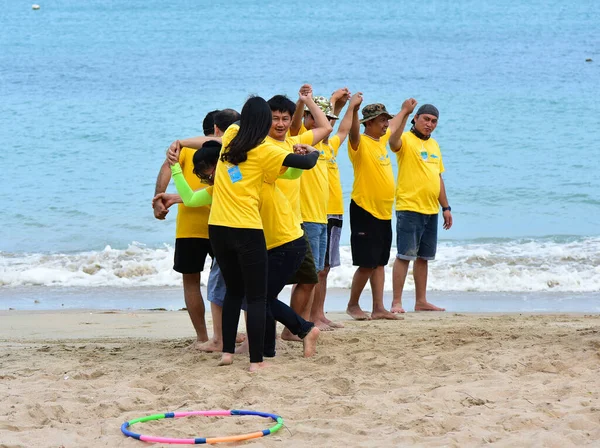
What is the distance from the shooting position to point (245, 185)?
5453 millimetres

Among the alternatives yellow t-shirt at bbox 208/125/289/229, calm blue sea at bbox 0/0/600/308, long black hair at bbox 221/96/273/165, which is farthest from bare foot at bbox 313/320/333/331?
calm blue sea at bbox 0/0/600/308

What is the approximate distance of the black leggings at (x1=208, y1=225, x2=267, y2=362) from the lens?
546 cm

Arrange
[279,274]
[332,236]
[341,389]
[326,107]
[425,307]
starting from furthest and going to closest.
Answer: [425,307]
[332,236]
[326,107]
[279,274]
[341,389]

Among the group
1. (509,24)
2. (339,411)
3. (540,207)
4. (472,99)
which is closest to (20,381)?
(339,411)

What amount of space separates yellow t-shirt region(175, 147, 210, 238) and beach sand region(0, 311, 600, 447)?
824mm

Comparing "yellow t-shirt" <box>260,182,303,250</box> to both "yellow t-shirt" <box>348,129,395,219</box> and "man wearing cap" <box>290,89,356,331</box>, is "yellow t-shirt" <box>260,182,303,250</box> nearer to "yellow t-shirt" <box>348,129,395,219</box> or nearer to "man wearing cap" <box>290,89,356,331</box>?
"man wearing cap" <box>290,89,356,331</box>

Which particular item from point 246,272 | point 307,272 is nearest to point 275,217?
point 246,272

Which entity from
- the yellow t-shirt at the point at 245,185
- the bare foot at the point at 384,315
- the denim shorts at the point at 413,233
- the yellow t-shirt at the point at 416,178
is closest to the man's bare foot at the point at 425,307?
the denim shorts at the point at 413,233

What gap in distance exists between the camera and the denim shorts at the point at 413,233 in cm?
856

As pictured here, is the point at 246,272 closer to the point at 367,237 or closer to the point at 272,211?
the point at 272,211

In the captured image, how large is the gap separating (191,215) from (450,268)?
5.82 m

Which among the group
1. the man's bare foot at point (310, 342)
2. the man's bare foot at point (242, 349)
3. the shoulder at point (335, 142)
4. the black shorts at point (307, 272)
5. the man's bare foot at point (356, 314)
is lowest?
the man's bare foot at point (356, 314)

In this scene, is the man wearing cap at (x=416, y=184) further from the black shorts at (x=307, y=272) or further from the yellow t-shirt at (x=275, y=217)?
the yellow t-shirt at (x=275, y=217)

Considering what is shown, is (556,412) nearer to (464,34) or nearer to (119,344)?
(119,344)
